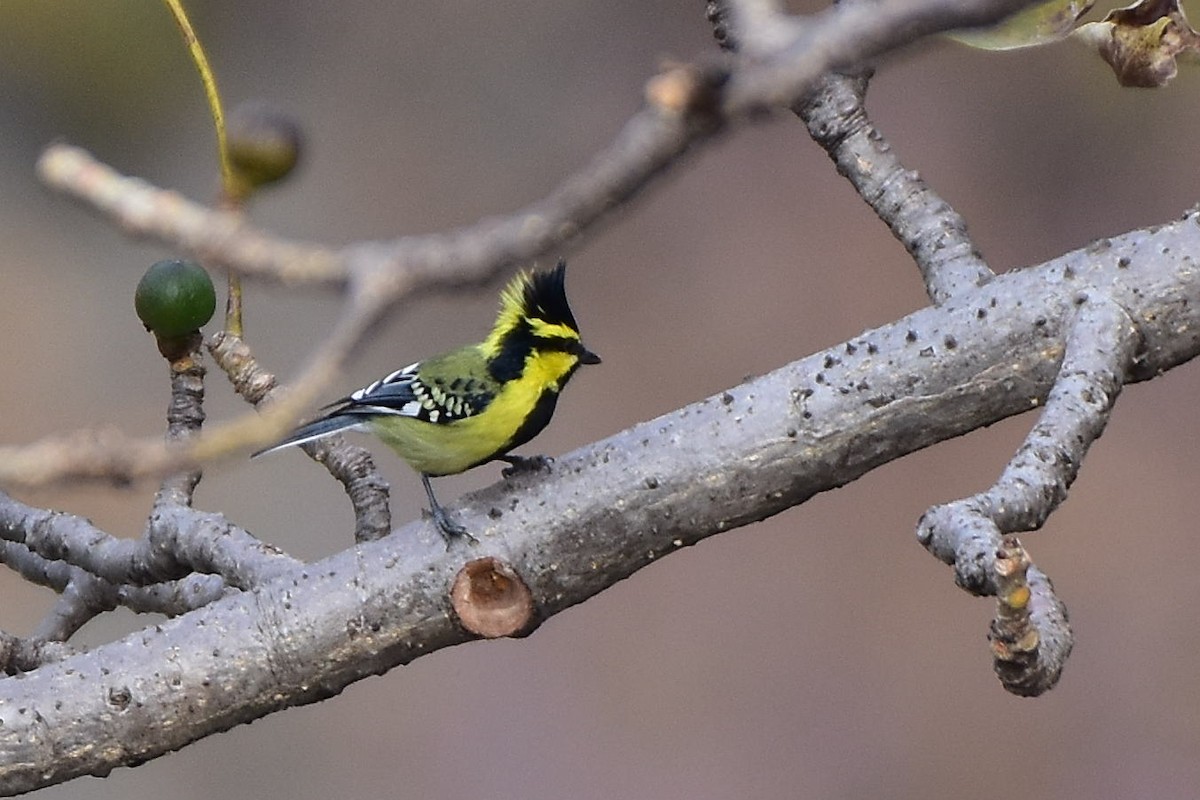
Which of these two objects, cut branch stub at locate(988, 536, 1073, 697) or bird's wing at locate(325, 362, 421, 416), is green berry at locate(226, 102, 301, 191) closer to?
cut branch stub at locate(988, 536, 1073, 697)

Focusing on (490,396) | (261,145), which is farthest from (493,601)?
(261,145)

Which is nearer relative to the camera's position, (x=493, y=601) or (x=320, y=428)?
(x=493, y=601)

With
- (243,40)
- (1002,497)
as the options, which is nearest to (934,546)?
(1002,497)

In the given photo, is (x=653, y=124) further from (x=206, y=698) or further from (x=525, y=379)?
(x=525, y=379)

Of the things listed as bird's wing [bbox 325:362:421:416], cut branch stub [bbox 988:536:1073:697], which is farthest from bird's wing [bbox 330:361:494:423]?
cut branch stub [bbox 988:536:1073:697]

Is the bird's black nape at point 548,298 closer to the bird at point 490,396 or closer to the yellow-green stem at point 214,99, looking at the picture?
the bird at point 490,396

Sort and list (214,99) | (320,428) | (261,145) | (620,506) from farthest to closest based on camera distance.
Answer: (320,428), (620,506), (214,99), (261,145)

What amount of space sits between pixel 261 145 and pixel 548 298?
54 centimetres

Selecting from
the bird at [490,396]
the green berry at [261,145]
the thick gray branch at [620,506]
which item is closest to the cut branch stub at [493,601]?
the thick gray branch at [620,506]

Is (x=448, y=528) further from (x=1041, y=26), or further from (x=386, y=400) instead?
(x=1041, y=26)

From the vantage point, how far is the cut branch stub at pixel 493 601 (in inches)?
29.8

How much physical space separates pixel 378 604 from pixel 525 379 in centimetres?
26

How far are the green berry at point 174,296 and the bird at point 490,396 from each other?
0.48 ft

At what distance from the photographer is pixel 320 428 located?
94 centimetres
